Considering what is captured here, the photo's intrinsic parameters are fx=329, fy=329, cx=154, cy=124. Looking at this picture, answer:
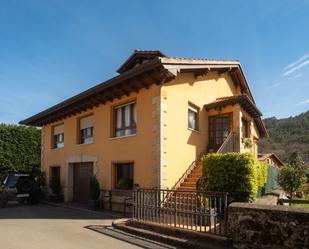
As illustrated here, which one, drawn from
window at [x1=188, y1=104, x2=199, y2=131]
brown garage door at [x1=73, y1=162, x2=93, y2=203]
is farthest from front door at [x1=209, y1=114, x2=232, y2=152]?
brown garage door at [x1=73, y1=162, x2=93, y2=203]

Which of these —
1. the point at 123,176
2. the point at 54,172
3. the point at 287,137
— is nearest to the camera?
the point at 123,176

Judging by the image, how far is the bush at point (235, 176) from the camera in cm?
922

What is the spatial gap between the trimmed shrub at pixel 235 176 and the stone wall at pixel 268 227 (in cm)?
250

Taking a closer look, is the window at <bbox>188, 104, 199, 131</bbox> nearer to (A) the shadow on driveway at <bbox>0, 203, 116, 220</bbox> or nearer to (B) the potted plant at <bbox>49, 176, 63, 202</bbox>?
(A) the shadow on driveway at <bbox>0, 203, 116, 220</bbox>

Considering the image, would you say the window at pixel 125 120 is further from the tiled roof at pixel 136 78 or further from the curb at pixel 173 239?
the curb at pixel 173 239

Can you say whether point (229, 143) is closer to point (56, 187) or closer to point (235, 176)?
point (235, 176)

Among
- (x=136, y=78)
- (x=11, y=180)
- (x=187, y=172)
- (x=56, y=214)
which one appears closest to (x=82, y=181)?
(x=56, y=214)

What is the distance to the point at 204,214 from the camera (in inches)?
301

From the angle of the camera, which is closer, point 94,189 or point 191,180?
point 191,180

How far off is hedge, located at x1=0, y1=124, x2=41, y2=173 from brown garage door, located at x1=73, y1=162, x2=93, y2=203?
7386mm

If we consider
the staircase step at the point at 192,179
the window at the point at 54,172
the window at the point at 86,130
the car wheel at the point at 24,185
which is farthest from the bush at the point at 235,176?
the window at the point at 54,172

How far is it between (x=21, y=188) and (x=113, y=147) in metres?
6.31

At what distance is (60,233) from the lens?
8945 millimetres

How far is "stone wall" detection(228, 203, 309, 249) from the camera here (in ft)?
19.5
